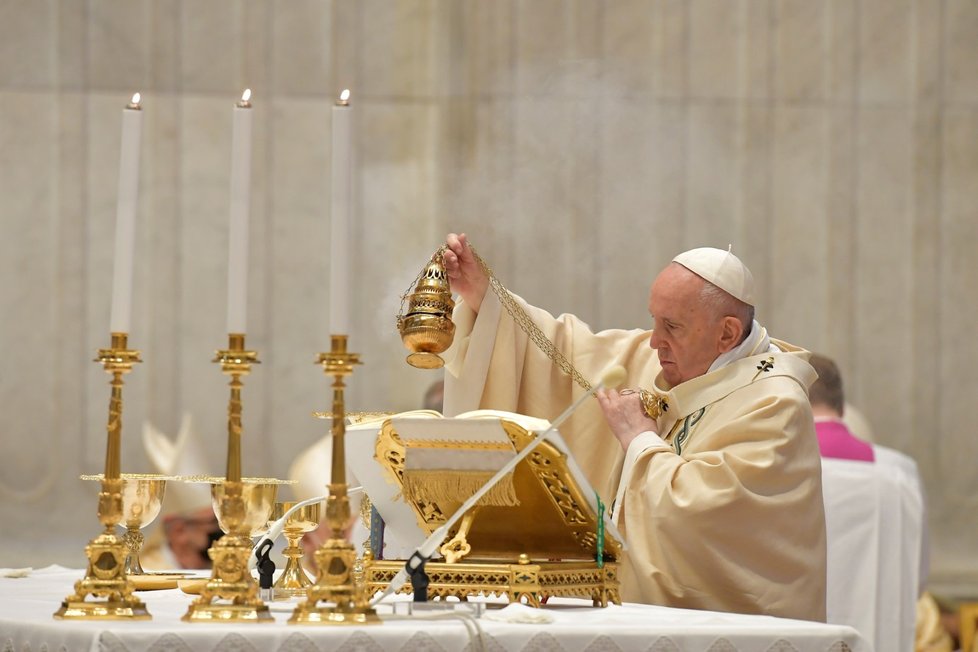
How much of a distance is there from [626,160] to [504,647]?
6.16 m

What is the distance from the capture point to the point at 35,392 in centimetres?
825

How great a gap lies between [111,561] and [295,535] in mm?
911

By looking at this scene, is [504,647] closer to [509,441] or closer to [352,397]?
[509,441]

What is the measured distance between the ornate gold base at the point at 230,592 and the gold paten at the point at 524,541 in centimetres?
47

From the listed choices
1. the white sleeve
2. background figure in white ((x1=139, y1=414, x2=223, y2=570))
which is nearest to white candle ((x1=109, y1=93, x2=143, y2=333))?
the white sleeve

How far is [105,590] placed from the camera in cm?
262

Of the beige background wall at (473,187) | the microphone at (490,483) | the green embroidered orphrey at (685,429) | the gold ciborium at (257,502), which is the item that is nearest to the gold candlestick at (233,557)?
the microphone at (490,483)

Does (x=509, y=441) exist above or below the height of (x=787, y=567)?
above

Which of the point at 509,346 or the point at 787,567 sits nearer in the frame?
the point at 787,567

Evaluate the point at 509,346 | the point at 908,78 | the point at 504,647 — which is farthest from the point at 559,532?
the point at 908,78

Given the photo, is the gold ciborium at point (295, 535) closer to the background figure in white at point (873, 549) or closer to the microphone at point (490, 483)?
the microphone at point (490, 483)

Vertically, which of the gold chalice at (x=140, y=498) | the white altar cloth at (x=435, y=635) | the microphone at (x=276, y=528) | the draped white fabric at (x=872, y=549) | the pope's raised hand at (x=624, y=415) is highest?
the pope's raised hand at (x=624, y=415)

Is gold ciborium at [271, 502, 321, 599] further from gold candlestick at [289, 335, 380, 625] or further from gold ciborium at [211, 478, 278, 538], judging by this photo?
gold candlestick at [289, 335, 380, 625]

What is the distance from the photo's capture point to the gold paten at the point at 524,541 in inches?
116
